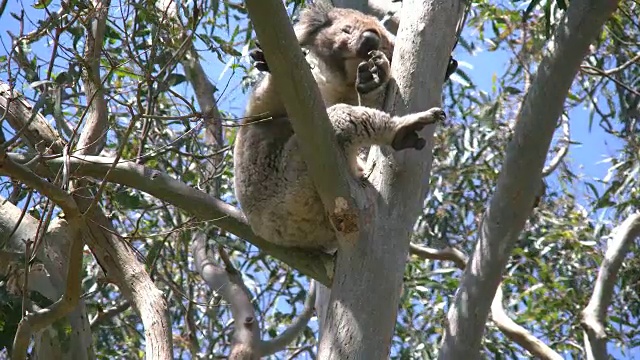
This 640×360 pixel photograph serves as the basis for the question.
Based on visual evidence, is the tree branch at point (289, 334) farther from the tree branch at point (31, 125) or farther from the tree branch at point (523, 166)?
the tree branch at point (31, 125)

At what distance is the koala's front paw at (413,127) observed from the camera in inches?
109

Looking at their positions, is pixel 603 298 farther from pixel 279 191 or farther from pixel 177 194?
pixel 177 194

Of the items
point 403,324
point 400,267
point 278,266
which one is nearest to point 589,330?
point 400,267

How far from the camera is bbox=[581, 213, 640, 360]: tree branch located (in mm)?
4039

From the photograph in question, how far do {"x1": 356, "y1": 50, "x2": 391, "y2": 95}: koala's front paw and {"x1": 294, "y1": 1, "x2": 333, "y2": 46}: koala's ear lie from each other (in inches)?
33.2

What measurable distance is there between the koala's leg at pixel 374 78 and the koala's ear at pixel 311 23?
81 centimetres

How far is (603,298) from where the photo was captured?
13.7 ft

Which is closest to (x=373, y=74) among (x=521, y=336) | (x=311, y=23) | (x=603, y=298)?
(x=311, y=23)

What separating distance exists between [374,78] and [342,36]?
0.75 meters

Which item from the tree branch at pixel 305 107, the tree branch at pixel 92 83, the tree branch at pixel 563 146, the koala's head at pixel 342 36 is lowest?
the tree branch at pixel 305 107

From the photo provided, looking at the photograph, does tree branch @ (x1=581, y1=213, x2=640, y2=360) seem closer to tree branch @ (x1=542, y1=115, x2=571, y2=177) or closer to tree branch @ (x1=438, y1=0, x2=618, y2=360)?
tree branch @ (x1=438, y1=0, x2=618, y2=360)

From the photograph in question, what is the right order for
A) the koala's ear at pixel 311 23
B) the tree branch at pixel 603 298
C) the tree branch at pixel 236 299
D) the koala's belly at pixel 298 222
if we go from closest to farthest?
1. the koala's belly at pixel 298 222
2. the koala's ear at pixel 311 23
3. the tree branch at pixel 603 298
4. the tree branch at pixel 236 299

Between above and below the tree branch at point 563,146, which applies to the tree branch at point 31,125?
below

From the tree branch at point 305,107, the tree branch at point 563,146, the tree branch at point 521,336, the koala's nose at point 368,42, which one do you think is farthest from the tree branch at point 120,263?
the tree branch at point 563,146
